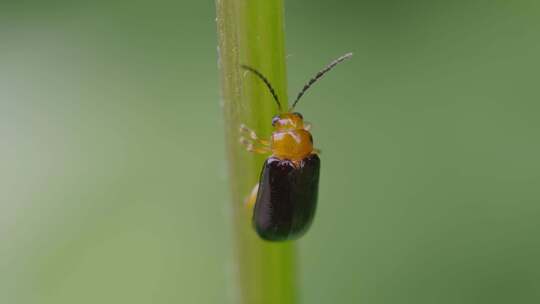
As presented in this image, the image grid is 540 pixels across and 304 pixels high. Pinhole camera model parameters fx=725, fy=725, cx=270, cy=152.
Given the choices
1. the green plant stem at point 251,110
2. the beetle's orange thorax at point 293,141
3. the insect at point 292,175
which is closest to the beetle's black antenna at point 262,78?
the green plant stem at point 251,110

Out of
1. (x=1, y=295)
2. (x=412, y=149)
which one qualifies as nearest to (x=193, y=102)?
(x=412, y=149)

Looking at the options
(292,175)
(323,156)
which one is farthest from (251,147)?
(323,156)

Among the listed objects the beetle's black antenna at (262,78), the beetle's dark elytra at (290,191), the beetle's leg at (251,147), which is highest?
the beetle's dark elytra at (290,191)

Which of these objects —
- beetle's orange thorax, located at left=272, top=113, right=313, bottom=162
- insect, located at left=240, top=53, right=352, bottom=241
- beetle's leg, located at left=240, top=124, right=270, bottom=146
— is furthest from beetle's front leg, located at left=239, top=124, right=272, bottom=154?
beetle's orange thorax, located at left=272, top=113, right=313, bottom=162

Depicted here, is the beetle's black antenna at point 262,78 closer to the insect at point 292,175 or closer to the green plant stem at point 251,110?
the green plant stem at point 251,110

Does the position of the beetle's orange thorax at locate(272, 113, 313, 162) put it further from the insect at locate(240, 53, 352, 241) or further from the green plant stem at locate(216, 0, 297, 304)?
the green plant stem at locate(216, 0, 297, 304)

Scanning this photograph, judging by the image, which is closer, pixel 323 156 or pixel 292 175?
pixel 292 175

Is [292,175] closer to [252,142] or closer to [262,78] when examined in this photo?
[252,142]
